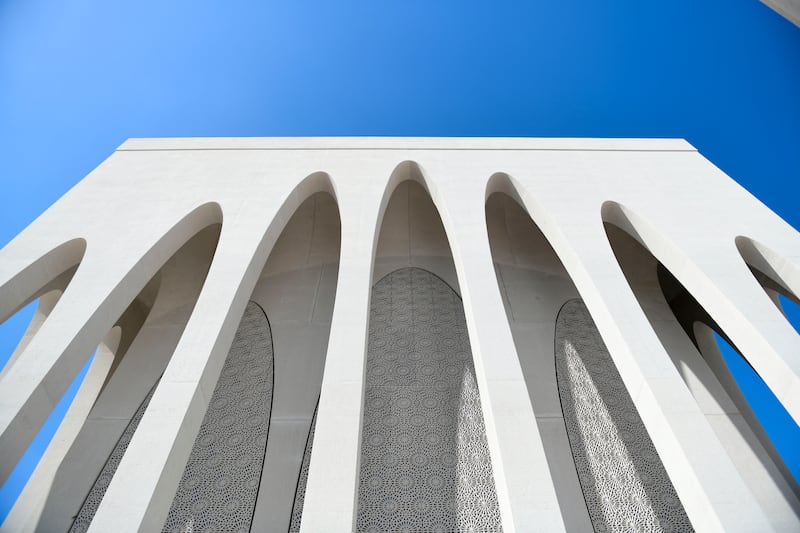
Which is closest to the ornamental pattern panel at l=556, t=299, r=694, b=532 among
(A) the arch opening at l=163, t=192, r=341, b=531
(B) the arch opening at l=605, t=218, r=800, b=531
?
(B) the arch opening at l=605, t=218, r=800, b=531

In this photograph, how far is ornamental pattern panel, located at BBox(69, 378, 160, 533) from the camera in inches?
212

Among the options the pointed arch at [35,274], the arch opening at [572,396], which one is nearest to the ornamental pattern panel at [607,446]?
the arch opening at [572,396]

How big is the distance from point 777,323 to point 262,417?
634 centimetres

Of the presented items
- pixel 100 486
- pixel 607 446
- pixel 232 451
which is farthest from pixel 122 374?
pixel 607 446

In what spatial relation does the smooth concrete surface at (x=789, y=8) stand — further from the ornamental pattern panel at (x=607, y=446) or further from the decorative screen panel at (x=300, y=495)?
the decorative screen panel at (x=300, y=495)

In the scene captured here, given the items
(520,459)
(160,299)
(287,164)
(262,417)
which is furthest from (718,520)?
(160,299)

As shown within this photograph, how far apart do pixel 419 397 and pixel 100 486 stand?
13.6ft

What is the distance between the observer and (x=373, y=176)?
7254mm

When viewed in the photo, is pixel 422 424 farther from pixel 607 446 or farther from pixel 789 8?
pixel 789 8

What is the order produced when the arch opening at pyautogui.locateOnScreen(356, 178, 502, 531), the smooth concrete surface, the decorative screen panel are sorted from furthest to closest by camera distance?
the arch opening at pyautogui.locateOnScreen(356, 178, 502, 531)
the decorative screen panel
the smooth concrete surface

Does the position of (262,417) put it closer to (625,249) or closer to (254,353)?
(254,353)

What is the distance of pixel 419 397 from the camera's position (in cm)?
636

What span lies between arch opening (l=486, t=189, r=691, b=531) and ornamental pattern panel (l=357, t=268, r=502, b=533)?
92 centimetres

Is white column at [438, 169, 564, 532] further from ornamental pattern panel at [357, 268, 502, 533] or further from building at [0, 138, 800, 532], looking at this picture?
ornamental pattern panel at [357, 268, 502, 533]
